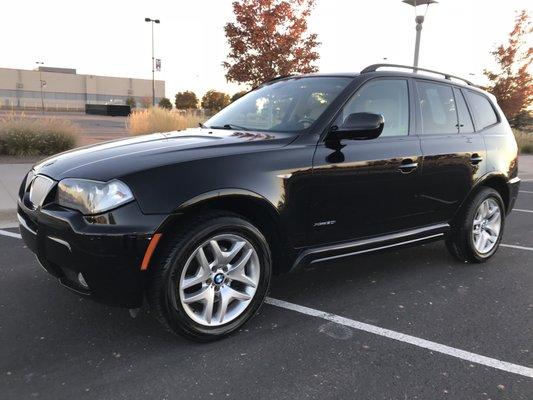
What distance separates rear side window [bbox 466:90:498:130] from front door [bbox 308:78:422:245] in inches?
43.4

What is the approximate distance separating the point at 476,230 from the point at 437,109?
4.25ft

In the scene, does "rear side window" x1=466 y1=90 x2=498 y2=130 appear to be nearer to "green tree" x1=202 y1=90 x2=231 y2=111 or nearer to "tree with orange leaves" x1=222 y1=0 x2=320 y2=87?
"tree with orange leaves" x1=222 y1=0 x2=320 y2=87

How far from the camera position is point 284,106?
161 inches

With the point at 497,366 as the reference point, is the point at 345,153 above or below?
above

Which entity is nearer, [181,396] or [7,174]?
[181,396]

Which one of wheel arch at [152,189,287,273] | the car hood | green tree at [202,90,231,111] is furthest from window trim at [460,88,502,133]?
green tree at [202,90,231,111]

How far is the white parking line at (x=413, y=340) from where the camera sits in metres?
2.99

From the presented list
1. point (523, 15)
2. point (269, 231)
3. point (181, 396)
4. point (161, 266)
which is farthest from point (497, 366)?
point (523, 15)

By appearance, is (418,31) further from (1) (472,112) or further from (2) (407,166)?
(2) (407,166)

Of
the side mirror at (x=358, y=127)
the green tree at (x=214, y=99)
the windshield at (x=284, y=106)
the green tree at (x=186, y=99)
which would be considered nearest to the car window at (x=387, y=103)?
the windshield at (x=284, y=106)

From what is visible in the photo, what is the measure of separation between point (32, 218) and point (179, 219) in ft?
3.20

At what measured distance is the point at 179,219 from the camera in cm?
297

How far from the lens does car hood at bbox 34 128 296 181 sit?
2.96m

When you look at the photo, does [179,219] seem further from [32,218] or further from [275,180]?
[32,218]
